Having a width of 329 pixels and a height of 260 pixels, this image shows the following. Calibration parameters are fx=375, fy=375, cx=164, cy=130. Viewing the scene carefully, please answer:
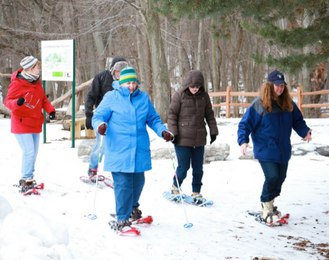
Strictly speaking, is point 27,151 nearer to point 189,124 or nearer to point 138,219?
point 138,219

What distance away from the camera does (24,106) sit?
4.90 metres

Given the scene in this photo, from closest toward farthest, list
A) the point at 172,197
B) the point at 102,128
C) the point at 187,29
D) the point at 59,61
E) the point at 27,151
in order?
the point at 102,128, the point at 27,151, the point at 172,197, the point at 59,61, the point at 187,29

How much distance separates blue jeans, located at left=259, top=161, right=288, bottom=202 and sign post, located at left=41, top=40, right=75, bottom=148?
19.1 feet

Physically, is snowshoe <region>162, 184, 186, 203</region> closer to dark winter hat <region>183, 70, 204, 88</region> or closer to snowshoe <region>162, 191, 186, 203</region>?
snowshoe <region>162, 191, 186, 203</region>

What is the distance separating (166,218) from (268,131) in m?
1.62

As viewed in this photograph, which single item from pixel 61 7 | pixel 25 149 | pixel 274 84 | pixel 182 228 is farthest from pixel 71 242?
pixel 61 7

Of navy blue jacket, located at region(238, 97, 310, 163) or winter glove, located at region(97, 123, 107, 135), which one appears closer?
winter glove, located at region(97, 123, 107, 135)

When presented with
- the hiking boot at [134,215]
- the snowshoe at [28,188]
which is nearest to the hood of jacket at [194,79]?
the hiking boot at [134,215]

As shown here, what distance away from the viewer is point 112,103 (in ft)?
12.7

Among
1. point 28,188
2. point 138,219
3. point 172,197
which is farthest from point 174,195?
point 28,188

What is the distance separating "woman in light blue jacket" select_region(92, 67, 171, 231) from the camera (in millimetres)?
3771

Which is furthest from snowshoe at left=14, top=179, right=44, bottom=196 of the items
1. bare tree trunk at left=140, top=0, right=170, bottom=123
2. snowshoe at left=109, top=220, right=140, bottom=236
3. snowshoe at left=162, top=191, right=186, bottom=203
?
bare tree trunk at left=140, top=0, right=170, bottom=123

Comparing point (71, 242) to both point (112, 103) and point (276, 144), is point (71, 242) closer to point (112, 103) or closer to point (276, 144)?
point (112, 103)

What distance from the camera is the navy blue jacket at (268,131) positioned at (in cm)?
436
